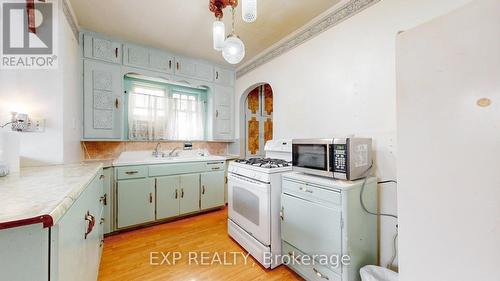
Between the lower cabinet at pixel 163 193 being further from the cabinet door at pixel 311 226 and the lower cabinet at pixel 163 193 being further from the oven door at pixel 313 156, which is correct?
the oven door at pixel 313 156

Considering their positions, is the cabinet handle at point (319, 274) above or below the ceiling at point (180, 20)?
below

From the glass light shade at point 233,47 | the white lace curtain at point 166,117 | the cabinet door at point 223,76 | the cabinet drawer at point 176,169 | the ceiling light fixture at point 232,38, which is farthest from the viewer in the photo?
the cabinet door at point 223,76

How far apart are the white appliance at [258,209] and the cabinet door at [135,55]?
6.61 ft

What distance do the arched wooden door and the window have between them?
34.3 inches

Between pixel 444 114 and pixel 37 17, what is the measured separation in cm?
277

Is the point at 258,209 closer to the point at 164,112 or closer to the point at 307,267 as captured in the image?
the point at 307,267

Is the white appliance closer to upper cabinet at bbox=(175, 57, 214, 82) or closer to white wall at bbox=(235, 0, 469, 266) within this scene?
white wall at bbox=(235, 0, 469, 266)

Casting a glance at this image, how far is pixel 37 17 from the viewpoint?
1.57 metres

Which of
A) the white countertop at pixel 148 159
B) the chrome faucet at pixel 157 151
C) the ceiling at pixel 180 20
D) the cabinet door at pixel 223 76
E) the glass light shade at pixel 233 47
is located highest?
the ceiling at pixel 180 20

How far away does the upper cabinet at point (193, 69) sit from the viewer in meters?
3.05

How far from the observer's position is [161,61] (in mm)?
2893

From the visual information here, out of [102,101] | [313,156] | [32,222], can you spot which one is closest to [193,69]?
[102,101]

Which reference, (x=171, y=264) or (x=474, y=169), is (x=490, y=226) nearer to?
(x=474, y=169)

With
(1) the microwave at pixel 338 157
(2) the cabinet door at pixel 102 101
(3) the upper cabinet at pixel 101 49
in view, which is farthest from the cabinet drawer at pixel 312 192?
(3) the upper cabinet at pixel 101 49
